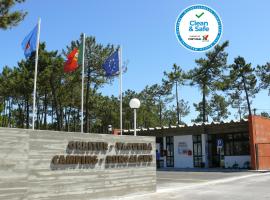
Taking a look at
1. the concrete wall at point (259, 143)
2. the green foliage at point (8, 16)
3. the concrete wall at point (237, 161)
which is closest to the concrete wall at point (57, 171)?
the green foliage at point (8, 16)

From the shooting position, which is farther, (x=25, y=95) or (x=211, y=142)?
(x=25, y=95)

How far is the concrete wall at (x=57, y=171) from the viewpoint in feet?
39.4

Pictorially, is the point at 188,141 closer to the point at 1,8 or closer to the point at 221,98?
the point at 1,8

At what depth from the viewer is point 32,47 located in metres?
16.6

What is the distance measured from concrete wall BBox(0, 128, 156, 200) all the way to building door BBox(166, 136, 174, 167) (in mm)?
25427

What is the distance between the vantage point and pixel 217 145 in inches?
1484

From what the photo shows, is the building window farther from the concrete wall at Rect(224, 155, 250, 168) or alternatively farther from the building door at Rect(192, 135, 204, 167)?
the building door at Rect(192, 135, 204, 167)

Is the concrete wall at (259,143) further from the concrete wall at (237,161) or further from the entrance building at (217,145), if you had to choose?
the concrete wall at (237,161)

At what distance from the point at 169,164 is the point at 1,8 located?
26425 mm

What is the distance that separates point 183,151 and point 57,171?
2891 centimetres

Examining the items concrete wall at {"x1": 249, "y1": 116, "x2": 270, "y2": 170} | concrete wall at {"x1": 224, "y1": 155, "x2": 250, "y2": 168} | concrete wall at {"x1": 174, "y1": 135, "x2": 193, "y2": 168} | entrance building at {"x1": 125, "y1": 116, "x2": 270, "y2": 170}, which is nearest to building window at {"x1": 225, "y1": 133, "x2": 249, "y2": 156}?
entrance building at {"x1": 125, "y1": 116, "x2": 270, "y2": 170}

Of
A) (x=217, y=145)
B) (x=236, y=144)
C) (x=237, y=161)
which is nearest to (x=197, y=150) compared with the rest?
(x=217, y=145)

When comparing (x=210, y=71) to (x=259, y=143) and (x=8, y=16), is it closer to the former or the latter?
(x=259, y=143)

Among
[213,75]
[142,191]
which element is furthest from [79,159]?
[213,75]
